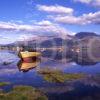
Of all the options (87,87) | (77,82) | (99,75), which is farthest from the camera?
(99,75)

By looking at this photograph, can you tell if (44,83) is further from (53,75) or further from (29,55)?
(29,55)

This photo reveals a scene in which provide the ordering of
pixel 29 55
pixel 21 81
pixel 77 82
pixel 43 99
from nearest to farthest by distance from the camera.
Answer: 1. pixel 43 99
2. pixel 77 82
3. pixel 21 81
4. pixel 29 55

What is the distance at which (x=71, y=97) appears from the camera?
108 ft

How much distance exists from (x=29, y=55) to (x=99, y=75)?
35.2 m

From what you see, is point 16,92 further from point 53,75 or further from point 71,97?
point 53,75

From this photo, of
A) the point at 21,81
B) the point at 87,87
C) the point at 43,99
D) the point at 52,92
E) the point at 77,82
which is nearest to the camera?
the point at 43,99

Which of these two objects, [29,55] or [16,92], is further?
[29,55]

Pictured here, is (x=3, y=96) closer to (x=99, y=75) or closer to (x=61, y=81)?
(x=61, y=81)

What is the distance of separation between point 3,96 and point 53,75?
13923 mm

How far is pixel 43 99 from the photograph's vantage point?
3095 cm

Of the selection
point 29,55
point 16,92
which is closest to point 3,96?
point 16,92

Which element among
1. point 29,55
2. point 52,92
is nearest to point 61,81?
point 52,92

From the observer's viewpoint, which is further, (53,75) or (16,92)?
(53,75)

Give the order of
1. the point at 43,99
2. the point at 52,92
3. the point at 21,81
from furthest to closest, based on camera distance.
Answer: the point at 21,81 → the point at 52,92 → the point at 43,99
